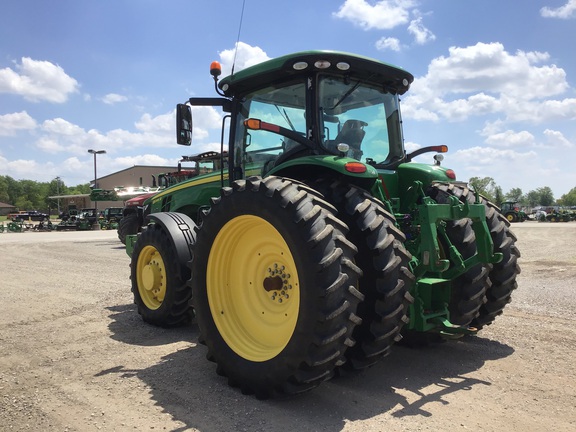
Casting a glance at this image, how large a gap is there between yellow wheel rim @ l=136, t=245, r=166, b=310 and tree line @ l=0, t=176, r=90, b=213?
11517cm

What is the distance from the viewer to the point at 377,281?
3287mm

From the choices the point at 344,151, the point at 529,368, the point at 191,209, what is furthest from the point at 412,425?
the point at 191,209

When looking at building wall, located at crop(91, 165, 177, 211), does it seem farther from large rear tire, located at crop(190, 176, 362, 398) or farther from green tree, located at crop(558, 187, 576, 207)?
green tree, located at crop(558, 187, 576, 207)

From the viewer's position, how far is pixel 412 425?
3027 millimetres

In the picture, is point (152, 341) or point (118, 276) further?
point (118, 276)

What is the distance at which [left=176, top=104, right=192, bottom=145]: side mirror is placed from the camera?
5145 millimetres

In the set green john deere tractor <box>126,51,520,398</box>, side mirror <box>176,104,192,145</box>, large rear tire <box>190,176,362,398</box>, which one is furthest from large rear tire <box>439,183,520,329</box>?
side mirror <box>176,104,192,145</box>

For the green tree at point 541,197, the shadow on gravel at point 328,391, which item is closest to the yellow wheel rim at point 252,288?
the shadow on gravel at point 328,391

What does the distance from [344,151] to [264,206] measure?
1.01m

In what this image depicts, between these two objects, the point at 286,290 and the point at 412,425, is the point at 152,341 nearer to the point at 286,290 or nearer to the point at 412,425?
the point at 286,290

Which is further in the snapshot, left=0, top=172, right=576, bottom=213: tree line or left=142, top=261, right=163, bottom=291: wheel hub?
left=0, top=172, right=576, bottom=213: tree line

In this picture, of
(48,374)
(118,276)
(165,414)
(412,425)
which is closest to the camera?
(412,425)

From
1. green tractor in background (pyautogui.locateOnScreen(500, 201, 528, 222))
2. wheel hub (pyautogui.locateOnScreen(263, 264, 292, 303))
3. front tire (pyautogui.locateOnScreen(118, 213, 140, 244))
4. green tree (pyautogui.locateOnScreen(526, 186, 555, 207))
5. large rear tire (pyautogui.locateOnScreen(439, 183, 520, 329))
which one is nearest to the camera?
wheel hub (pyautogui.locateOnScreen(263, 264, 292, 303))

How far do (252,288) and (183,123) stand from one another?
7.28 feet
